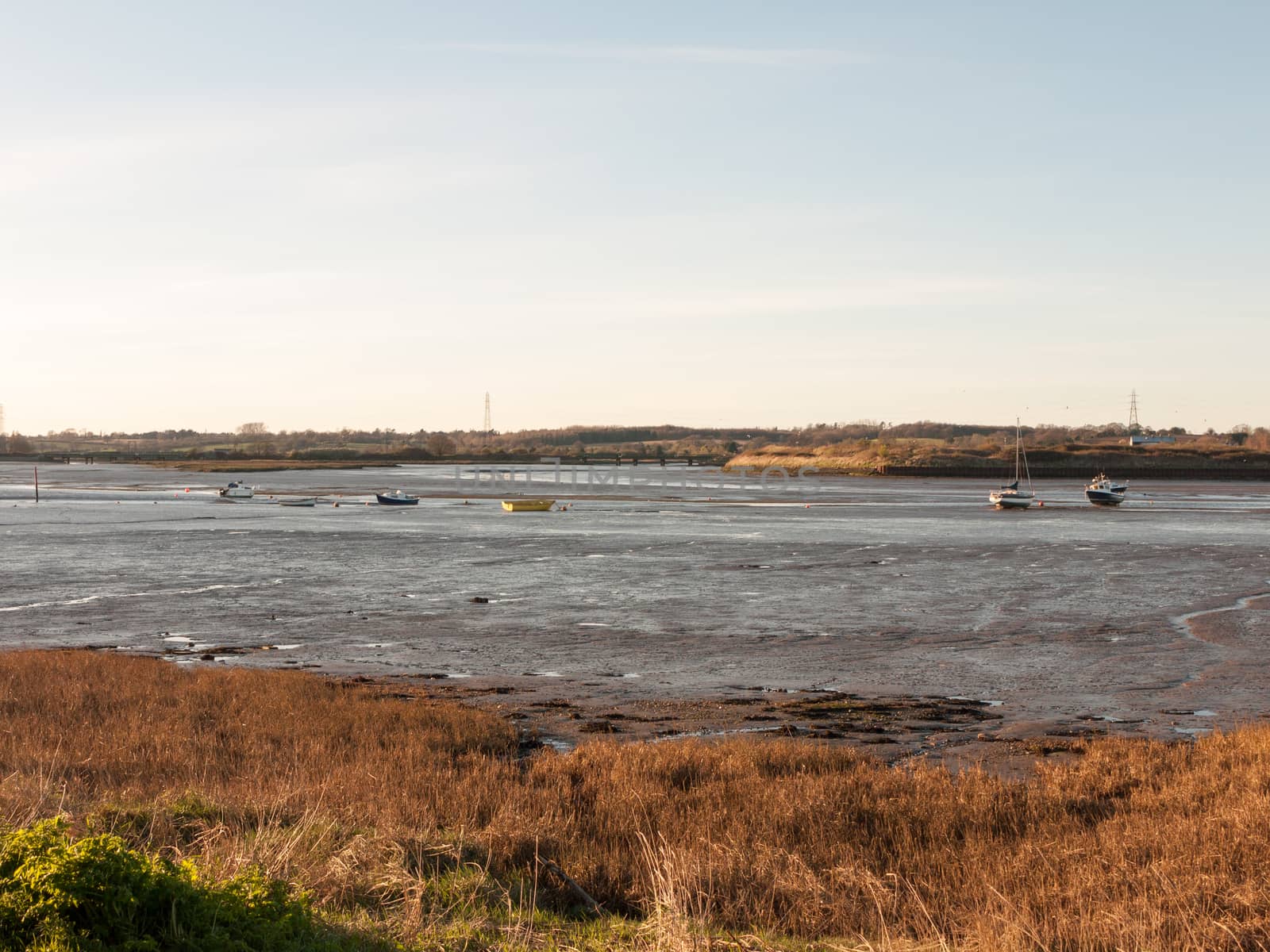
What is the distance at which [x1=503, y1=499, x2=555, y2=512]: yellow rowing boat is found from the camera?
265 feet

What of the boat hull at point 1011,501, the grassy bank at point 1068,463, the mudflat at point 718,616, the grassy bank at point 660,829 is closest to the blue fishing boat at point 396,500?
the mudflat at point 718,616

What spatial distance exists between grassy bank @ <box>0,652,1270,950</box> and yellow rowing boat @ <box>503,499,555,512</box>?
2536 inches

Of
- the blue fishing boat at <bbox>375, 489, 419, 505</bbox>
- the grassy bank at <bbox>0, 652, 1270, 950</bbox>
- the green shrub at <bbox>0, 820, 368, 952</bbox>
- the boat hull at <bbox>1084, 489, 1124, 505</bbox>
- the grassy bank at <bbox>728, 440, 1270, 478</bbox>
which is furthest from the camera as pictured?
the grassy bank at <bbox>728, 440, 1270, 478</bbox>

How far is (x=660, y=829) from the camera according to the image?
11.1 m

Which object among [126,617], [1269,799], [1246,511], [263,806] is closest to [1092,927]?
[1269,799]

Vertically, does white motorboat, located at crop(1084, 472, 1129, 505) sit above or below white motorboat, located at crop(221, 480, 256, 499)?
below

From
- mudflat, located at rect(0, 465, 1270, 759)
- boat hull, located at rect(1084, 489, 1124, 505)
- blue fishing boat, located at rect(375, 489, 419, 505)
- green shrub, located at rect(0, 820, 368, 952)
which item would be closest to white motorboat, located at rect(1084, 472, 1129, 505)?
boat hull, located at rect(1084, 489, 1124, 505)

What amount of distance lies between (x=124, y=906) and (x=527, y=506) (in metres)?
74.9

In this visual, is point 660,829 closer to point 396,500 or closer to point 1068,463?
point 396,500

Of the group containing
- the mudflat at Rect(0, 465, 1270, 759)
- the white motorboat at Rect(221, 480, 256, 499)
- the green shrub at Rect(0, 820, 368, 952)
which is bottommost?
the mudflat at Rect(0, 465, 1270, 759)

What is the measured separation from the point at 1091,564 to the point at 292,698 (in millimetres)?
34241

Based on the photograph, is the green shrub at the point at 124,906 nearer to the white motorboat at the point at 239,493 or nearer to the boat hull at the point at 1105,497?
the white motorboat at the point at 239,493

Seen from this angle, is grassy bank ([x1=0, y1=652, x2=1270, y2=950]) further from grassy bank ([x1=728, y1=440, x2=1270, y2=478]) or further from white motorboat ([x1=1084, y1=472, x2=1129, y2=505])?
grassy bank ([x1=728, y1=440, x2=1270, y2=478])

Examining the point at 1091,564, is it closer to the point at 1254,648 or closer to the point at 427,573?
the point at 1254,648
